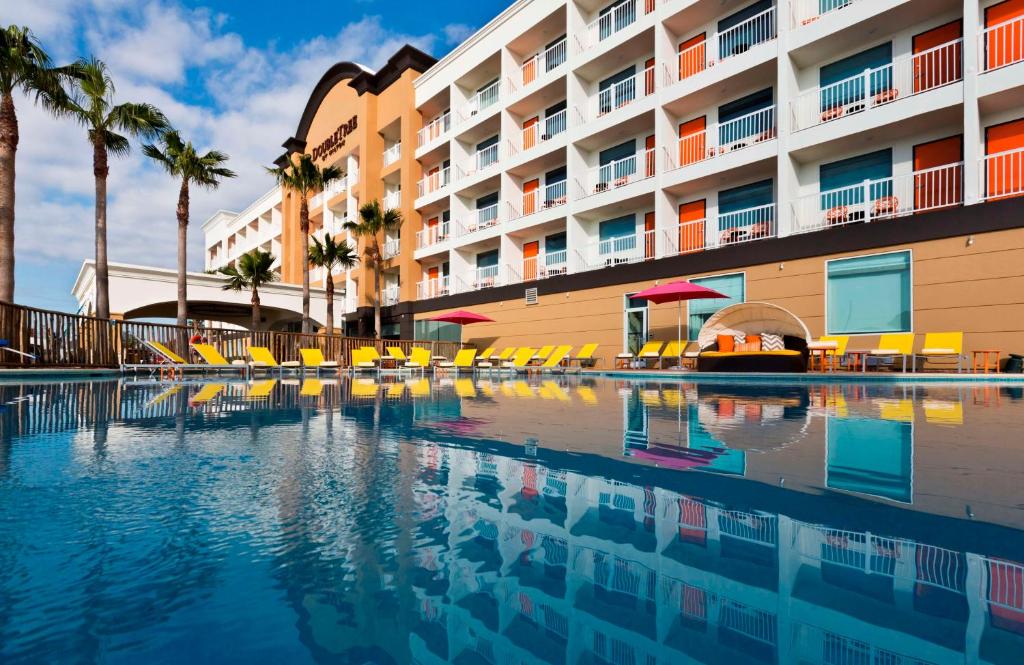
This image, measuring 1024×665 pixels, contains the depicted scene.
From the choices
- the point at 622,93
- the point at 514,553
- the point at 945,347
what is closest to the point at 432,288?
the point at 622,93

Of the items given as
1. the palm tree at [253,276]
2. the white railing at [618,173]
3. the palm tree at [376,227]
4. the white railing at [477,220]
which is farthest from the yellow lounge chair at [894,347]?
the palm tree at [253,276]

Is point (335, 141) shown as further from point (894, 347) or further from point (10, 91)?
point (894, 347)

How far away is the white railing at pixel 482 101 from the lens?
77.0 ft

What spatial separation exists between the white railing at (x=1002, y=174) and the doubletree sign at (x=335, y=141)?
27467 mm

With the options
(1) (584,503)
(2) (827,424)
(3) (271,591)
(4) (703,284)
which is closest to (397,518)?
(3) (271,591)

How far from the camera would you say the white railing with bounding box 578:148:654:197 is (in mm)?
17594

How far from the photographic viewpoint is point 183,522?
1887 mm

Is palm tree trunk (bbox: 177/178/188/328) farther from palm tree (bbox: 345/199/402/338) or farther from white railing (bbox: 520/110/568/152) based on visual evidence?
white railing (bbox: 520/110/568/152)

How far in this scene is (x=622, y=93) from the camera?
18.7 m

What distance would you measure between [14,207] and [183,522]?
53.4ft

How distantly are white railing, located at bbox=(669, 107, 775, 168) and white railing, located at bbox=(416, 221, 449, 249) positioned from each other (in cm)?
1166

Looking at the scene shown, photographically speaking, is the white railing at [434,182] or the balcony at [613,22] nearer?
the balcony at [613,22]

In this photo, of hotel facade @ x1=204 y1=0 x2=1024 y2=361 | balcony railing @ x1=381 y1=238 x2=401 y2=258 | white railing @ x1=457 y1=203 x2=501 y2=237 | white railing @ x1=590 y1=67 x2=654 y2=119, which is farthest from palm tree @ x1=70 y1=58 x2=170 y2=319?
white railing @ x1=590 y1=67 x2=654 y2=119

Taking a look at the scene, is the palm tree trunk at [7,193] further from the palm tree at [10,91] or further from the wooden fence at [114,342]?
the wooden fence at [114,342]
